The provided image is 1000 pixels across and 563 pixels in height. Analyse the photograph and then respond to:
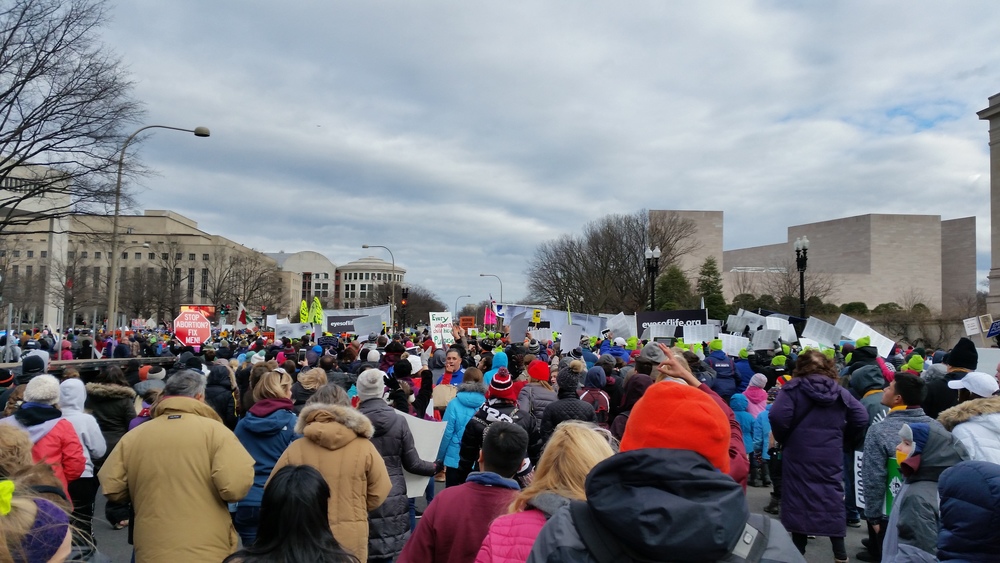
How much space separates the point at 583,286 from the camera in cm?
6106

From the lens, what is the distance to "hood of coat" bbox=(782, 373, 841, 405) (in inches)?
241

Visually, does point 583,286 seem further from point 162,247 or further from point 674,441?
point 162,247

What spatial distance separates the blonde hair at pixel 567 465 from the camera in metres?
2.87

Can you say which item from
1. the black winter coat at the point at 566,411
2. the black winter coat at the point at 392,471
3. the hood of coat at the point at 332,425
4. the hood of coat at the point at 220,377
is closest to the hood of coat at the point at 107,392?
the hood of coat at the point at 220,377

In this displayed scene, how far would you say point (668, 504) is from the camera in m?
1.75

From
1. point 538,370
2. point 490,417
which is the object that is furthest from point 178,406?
point 538,370

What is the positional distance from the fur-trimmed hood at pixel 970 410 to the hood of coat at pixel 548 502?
3.24 metres

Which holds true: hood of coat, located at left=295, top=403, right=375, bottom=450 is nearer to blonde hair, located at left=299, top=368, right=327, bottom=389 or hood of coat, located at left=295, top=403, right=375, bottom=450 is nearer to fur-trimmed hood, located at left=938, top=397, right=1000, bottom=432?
blonde hair, located at left=299, top=368, right=327, bottom=389

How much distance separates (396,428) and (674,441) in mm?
3909

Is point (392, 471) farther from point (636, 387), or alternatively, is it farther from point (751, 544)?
point (751, 544)

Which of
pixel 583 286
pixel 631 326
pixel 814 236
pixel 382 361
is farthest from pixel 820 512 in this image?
pixel 814 236

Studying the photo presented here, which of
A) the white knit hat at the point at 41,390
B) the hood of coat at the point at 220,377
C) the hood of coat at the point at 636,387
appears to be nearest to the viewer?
the white knit hat at the point at 41,390

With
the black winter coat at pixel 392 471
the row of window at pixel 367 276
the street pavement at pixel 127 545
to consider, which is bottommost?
the street pavement at pixel 127 545

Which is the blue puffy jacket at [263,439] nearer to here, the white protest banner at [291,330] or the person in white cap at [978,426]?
the person in white cap at [978,426]
